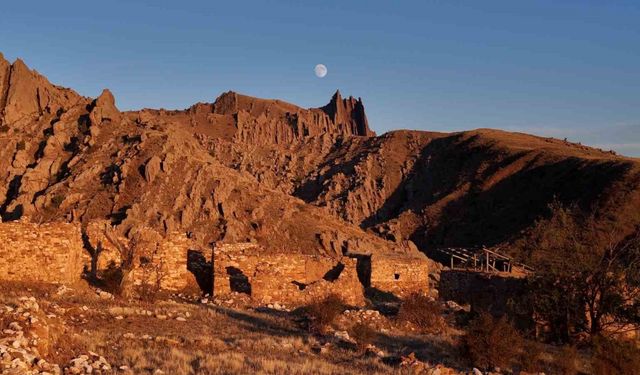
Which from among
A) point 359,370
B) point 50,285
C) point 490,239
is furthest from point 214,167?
point 359,370

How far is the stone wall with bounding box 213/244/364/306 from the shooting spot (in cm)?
2108

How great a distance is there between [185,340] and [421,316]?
8.87 m

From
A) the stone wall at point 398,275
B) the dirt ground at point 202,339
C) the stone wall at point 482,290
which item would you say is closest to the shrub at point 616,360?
the dirt ground at point 202,339

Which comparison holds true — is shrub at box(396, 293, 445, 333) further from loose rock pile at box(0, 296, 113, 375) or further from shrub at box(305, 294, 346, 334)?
loose rock pile at box(0, 296, 113, 375)

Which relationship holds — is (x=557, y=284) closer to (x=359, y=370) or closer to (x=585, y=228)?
(x=359, y=370)

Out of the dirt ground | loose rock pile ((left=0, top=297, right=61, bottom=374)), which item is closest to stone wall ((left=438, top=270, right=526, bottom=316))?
the dirt ground

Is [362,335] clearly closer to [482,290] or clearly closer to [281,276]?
[281,276]

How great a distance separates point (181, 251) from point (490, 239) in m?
47.7

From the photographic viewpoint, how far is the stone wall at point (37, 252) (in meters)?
18.5

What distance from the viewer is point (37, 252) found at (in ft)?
61.8

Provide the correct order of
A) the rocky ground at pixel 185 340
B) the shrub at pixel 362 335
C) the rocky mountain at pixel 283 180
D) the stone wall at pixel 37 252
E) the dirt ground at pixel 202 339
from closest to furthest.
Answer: the rocky ground at pixel 185 340 → the dirt ground at pixel 202 339 → the shrub at pixel 362 335 → the stone wall at pixel 37 252 → the rocky mountain at pixel 283 180

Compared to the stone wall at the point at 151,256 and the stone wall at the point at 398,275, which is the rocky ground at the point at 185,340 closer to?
the stone wall at the point at 151,256

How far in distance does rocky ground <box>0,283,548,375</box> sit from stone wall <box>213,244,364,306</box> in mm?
1450

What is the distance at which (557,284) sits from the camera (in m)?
18.2
